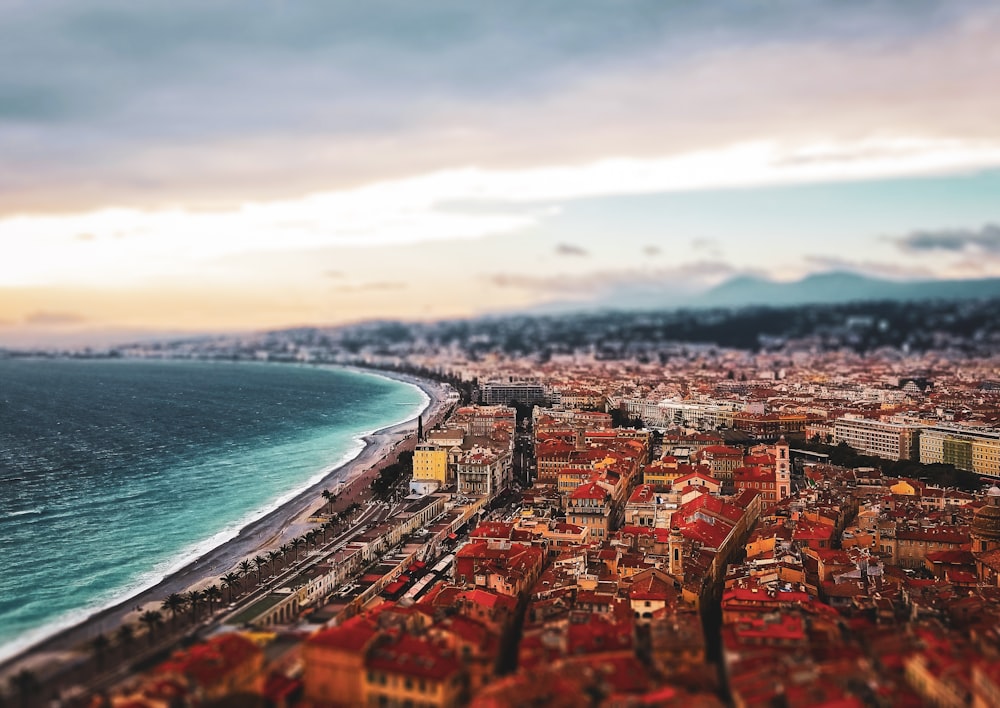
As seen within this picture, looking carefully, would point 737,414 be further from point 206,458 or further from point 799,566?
point 799,566

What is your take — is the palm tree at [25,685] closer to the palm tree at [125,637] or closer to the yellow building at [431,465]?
the palm tree at [125,637]

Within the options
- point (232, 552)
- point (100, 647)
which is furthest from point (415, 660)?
point (232, 552)

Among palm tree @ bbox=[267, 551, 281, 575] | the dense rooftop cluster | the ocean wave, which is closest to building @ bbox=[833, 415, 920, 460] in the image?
the dense rooftop cluster

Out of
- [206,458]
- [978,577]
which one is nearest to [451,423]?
[206,458]

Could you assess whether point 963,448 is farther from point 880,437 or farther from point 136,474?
point 136,474

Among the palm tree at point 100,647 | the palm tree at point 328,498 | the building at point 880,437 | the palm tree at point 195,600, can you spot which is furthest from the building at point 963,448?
the palm tree at point 100,647

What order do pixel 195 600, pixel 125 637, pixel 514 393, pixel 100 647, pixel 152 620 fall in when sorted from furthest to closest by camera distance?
pixel 514 393, pixel 195 600, pixel 152 620, pixel 125 637, pixel 100 647

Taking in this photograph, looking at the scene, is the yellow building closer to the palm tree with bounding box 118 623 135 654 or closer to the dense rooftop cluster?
the dense rooftop cluster
